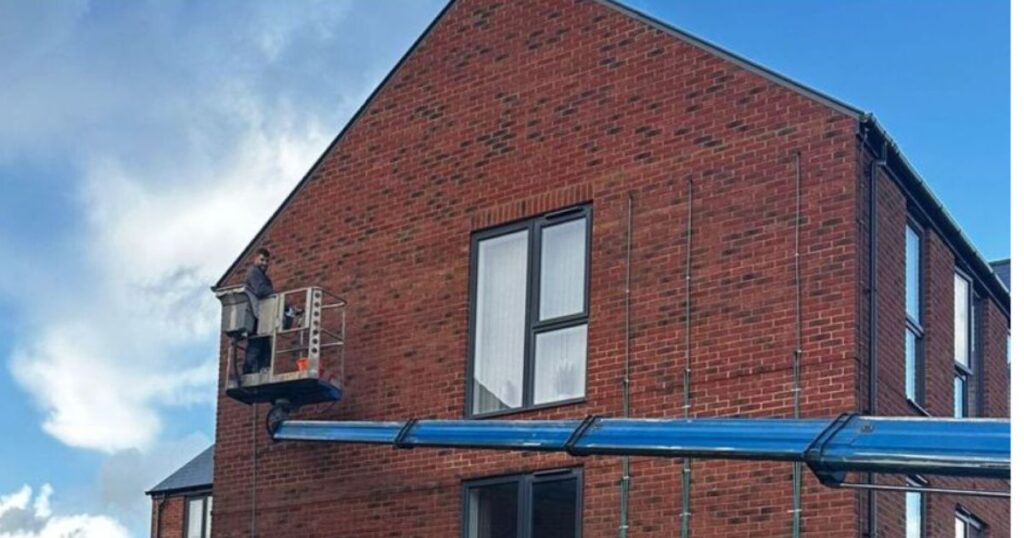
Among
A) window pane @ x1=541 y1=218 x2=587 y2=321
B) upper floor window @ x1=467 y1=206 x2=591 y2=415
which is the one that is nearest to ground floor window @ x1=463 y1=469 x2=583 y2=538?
upper floor window @ x1=467 y1=206 x2=591 y2=415

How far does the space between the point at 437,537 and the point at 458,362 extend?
184 centimetres

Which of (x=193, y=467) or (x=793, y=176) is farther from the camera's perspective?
(x=193, y=467)

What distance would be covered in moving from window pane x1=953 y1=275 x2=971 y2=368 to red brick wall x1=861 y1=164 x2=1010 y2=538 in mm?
361

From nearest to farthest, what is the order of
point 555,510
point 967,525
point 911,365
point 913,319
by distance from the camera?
point 555,510 → point 911,365 → point 913,319 → point 967,525

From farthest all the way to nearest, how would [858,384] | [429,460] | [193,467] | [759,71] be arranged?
[193,467] < [429,460] < [759,71] < [858,384]

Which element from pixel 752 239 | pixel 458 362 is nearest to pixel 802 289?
pixel 752 239

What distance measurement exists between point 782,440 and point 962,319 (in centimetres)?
660

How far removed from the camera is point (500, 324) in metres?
18.5

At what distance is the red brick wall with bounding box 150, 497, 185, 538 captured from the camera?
1203 inches

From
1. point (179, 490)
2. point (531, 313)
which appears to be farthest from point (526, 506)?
point (179, 490)

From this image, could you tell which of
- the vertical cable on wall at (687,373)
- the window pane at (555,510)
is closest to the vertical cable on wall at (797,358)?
the vertical cable on wall at (687,373)

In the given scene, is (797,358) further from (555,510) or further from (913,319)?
(555,510)

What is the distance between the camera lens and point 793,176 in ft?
55.1

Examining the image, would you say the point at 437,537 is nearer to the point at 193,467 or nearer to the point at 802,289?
the point at 802,289
